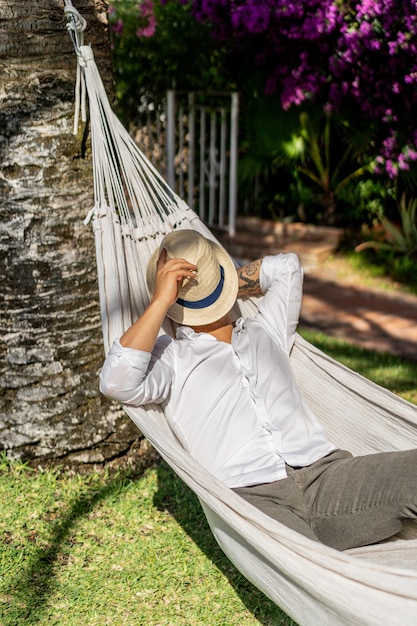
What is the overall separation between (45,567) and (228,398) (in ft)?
2.70

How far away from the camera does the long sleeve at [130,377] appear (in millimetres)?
2049

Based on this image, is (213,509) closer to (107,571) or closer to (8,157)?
(107,571)

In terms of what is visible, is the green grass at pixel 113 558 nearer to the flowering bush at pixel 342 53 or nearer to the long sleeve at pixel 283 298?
the long sleeve at pixel 283 298

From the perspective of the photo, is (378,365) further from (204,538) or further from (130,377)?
(130,377)

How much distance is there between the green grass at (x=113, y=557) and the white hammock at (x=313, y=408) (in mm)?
402

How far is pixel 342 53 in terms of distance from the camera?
5.36m

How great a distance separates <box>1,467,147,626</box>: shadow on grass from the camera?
7.20 ft

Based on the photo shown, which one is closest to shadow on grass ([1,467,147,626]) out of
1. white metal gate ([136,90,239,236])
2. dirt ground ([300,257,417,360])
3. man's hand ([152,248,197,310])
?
man's hand ([152,248,197,310])

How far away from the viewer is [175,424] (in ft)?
7.20

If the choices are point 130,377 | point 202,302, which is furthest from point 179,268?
point 130,377

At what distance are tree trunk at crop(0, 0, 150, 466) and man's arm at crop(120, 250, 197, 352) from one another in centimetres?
61

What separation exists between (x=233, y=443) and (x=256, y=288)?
58 centimetres

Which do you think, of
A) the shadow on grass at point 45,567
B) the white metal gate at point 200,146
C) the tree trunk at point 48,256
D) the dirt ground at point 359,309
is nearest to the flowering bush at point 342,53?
Answer: the white metal gate at point 200,146

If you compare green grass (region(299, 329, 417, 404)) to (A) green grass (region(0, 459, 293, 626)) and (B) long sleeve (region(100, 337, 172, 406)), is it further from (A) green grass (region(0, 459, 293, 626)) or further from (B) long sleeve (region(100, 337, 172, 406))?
(B) long sleeve (region(100, 337, 172, 406))
